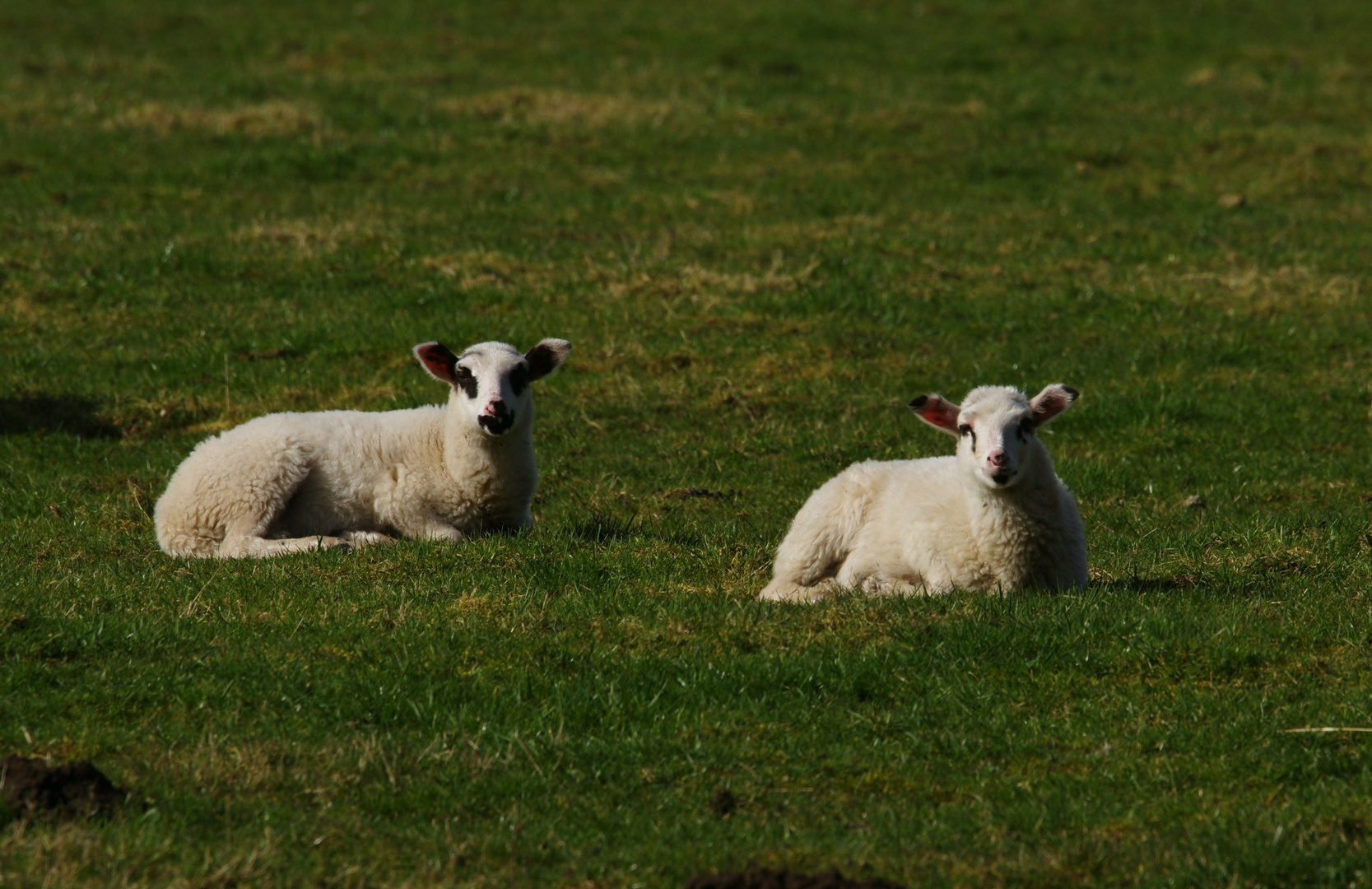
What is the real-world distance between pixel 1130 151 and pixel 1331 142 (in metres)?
3.40

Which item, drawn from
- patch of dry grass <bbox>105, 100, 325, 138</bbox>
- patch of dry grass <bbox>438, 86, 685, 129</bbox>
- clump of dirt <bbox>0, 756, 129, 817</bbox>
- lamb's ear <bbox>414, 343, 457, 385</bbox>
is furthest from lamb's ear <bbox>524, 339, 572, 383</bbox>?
patch of dry grass <bbox>438, 86, 685, 129</bbox>

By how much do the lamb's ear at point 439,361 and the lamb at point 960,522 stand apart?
2927mm

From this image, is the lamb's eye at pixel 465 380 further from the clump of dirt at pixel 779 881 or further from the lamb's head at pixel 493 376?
the clump of dirt at pixel 779 881

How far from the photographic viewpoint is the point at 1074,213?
22.7 meters

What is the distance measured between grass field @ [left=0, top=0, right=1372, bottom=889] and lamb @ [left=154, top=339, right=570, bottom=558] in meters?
0.71

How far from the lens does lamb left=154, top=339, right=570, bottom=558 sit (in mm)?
11094

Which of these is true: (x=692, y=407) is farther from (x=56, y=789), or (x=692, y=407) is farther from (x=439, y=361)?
(x=56, y=789)

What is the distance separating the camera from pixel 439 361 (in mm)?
11273

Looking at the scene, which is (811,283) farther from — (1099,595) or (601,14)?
(601,14)

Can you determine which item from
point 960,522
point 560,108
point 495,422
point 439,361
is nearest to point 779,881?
point 960,522

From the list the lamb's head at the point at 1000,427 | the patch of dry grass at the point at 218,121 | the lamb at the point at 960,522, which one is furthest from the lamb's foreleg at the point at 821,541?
the patch of dry grass at the point at 218,121

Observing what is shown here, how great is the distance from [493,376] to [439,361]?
55 cm

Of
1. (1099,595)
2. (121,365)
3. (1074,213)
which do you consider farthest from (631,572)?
(1074,213)

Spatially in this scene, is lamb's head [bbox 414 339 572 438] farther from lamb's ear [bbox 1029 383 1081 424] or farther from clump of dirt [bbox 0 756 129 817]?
clump of dirt [bbox 0 756 129 817]
